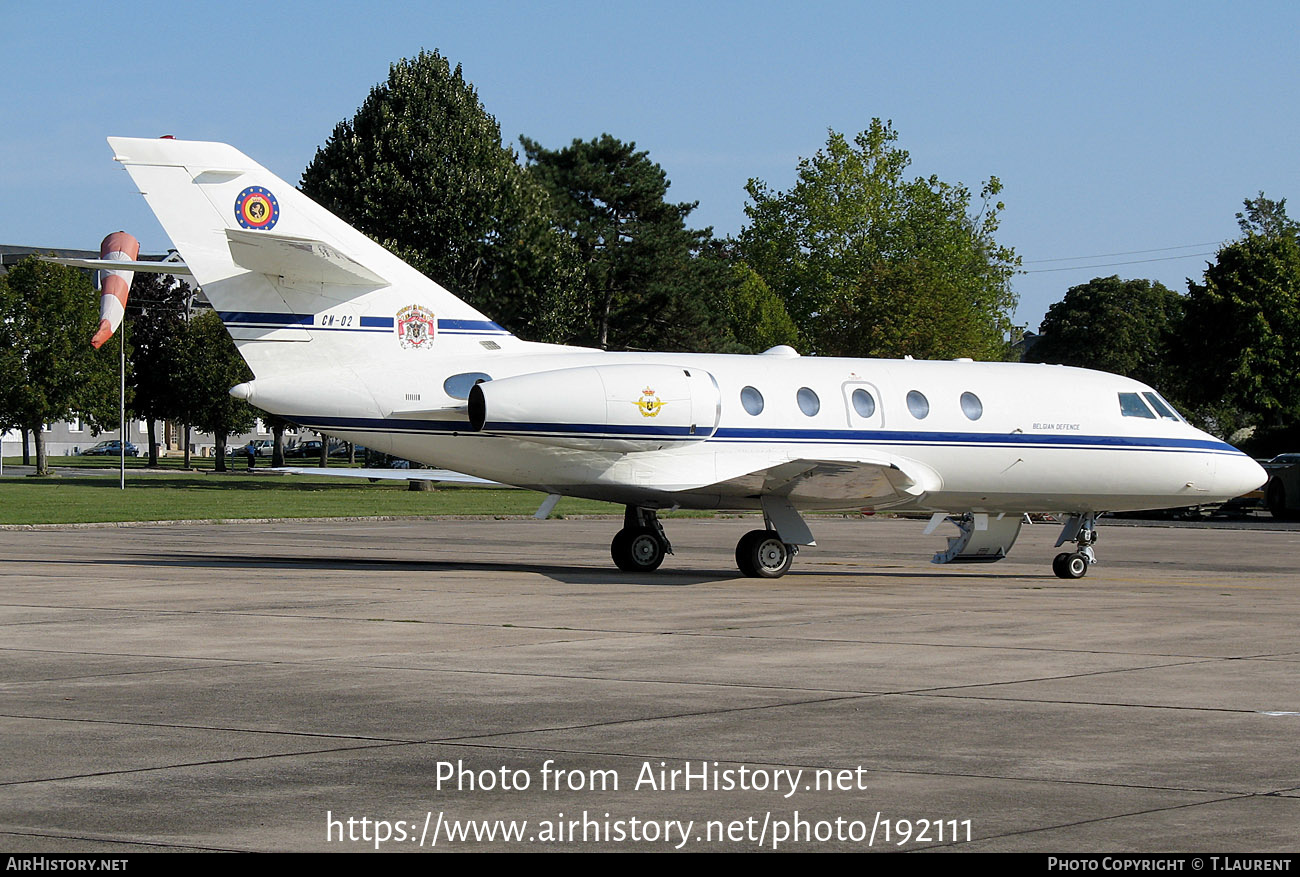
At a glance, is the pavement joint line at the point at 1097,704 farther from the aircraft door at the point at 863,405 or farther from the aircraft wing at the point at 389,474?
the aircraft door at the point at 863,405

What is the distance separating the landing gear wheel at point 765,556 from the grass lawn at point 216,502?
1893 cm

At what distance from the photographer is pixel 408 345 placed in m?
19.4

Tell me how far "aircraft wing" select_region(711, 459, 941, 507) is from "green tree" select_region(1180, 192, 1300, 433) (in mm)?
46258

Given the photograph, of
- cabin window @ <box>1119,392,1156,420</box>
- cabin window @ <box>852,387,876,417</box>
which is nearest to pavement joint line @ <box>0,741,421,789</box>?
cabin window @ <box>852,387,876,417</box>

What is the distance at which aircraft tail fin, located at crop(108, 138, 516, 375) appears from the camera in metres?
18.7

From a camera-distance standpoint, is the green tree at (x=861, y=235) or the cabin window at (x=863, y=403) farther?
the green tree at (x=861, y=235)

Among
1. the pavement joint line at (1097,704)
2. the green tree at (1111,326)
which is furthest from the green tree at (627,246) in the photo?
the pavement joint line at (1097,704)

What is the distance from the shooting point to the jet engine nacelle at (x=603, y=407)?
18.7 meters

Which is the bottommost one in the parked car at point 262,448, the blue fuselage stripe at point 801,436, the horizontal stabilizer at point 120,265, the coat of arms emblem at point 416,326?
the parked car at point 262,448

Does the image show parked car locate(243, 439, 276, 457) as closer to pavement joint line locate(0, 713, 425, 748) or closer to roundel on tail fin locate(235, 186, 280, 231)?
roundel on tail fin locate(235, 186, 280, 231)

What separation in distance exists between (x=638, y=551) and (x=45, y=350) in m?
57.0

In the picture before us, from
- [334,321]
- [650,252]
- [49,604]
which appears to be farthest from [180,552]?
[650,252]

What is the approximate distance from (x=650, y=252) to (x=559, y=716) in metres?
64.4

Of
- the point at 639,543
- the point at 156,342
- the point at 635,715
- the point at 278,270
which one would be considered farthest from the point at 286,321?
the point at 156,342
